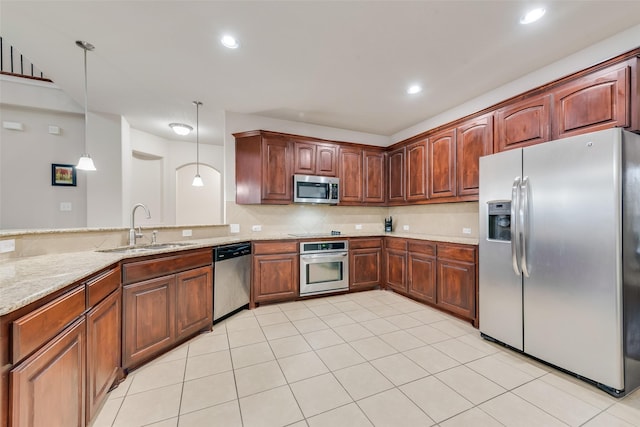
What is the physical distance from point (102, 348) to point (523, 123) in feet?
12.9

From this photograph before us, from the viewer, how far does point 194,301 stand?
248 centimetres

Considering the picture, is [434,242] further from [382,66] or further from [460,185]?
[382,66]

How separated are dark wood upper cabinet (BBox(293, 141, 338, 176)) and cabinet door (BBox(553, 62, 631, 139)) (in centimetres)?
265

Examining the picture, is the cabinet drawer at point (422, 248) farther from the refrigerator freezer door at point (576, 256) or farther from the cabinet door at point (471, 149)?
the refrigerator freezer door at point (576, 256)

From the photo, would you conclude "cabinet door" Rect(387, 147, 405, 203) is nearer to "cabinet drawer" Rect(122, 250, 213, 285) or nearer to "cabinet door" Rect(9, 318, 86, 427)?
"cabinet drawer" Rect(122, 250, 213, 285)

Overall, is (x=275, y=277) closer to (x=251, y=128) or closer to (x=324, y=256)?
(x=324, y=256)

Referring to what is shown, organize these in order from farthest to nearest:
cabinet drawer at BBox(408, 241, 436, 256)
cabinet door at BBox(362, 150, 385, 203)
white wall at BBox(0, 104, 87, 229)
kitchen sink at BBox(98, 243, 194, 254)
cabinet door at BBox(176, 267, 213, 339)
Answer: cabinet door at BBox(362, 150, 385, 203) < white wall at BBox(0, 104, 87, 229) < cabinet drawer at BBox(408, 241, 436, 256) < cabinet door at BBox(176, 267, 213, 339) < kitchen sink at BBox(98, 243, 194, 254)

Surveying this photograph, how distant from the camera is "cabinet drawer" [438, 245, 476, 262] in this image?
9.21 feet

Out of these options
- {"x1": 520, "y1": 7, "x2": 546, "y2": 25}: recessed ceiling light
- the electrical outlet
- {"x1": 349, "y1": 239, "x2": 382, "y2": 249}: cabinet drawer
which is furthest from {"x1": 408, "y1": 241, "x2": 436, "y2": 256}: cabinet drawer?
the electrical outlet

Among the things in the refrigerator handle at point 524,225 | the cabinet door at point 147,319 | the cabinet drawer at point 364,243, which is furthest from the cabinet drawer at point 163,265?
the refrigerator handle at point 524,225

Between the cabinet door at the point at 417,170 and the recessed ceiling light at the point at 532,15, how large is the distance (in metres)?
1.85

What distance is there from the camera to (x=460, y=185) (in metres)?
3.25

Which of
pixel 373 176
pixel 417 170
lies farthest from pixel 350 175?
pixel 417 170

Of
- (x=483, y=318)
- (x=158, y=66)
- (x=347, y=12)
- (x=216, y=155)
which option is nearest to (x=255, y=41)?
(x=347, y=12)
